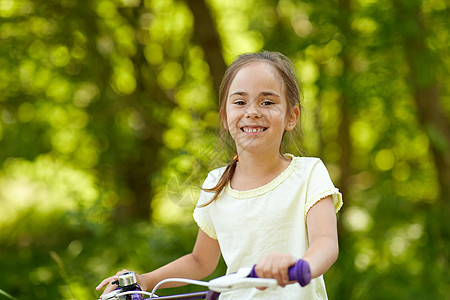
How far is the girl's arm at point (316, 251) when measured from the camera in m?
1.27

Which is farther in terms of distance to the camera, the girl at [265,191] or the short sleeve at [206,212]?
the short sleeve at [206,212]

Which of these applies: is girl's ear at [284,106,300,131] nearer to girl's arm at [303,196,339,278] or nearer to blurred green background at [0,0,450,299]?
girl's arm at [303,196,339,278]

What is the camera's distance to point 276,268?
1.26 metres

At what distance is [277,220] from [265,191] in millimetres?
104

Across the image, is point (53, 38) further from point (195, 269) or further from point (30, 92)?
point (195, 269)

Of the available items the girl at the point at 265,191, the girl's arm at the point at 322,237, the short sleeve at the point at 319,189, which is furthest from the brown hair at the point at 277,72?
the girl's arm at the point at 322,237

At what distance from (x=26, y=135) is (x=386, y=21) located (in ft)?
10.8

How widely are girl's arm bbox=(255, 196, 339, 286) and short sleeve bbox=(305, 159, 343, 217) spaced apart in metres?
0.02

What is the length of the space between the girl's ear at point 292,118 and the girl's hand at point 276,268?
0.72 metres

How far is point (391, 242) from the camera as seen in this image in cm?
542

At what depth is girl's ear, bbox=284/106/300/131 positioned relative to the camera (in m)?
1.93

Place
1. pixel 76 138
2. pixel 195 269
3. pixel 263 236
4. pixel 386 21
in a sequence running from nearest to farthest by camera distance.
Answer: pixel 263 236 < pixel 195 269 < pixel 386 21 < pixel 76 138

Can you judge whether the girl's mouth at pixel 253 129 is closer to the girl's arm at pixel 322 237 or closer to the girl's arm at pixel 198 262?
the girl's arm at pixel 322 237

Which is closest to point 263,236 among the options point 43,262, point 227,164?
point 227,164
